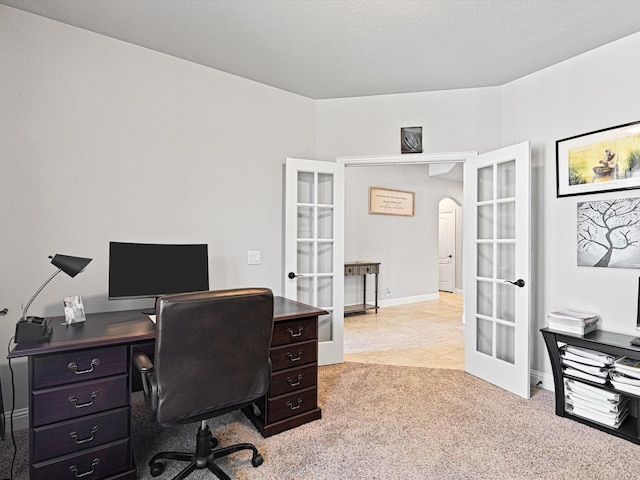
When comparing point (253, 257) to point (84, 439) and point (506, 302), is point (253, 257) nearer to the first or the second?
point (84, 439)

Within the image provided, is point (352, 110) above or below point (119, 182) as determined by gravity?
above

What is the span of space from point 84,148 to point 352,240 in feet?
14.3

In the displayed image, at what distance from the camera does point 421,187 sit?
7.26m

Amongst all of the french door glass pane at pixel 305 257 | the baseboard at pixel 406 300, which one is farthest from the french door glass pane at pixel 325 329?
the baseboard at pixel 406 300

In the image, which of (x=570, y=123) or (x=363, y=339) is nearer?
(x=570, y=123)

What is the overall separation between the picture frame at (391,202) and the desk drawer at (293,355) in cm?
425

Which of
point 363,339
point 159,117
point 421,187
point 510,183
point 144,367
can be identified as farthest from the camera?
point 421,187

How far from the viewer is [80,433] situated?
1729 mm

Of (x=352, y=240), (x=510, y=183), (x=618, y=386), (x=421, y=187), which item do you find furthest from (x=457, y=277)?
(x=618, y=386)

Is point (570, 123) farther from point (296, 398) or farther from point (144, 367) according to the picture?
point (144, 367)

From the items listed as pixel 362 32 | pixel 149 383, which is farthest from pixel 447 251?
pixel 149 383

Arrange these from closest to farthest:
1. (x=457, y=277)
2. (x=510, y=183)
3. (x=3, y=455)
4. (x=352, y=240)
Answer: (x=3, y=455) → (x=510, y=183) → (x=352, y=240) → (x=457, y=277)

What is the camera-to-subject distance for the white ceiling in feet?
7.47

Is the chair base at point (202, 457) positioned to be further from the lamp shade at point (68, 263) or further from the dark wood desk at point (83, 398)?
the lamp shade at point (68, 263)
